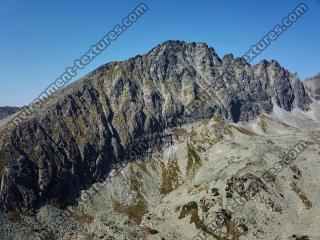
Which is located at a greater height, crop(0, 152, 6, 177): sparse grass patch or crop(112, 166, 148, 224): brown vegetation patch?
crop(0, 152, 6, 177): sparse grass patch

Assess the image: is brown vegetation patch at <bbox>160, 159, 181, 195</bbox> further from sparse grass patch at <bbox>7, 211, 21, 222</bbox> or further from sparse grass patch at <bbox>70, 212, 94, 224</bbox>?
sparse grass patch at <bbox>7, 211, 21, 222</bbox>

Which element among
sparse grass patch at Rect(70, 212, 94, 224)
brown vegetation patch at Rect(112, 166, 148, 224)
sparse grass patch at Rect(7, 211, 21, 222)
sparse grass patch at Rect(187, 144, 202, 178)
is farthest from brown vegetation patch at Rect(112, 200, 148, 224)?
sparse grass patch at Rect(7, 211, 21, 222)

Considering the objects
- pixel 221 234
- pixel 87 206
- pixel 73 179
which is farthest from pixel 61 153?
pixel 221 234

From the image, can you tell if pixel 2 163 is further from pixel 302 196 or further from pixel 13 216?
pixel 302 196

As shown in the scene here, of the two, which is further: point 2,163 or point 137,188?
point 137,188

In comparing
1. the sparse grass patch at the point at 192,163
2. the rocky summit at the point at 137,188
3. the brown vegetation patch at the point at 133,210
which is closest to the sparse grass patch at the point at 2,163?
the rocky summit at the point at 137,188

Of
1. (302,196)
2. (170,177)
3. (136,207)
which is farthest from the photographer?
(170,177)

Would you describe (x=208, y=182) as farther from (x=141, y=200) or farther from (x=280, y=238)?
(x=280, y=238)

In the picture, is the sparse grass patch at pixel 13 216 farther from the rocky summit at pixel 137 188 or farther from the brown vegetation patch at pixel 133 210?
the brown vegetation patch at pixel 133 210

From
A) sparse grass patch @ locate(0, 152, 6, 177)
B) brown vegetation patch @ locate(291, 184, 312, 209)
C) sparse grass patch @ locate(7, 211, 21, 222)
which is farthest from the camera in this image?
sparse grass patch @ locate(0, 152, 6, 177)

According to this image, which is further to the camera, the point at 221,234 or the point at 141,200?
the point at 141,200

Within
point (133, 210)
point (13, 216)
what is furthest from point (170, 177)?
point (13, 216)
